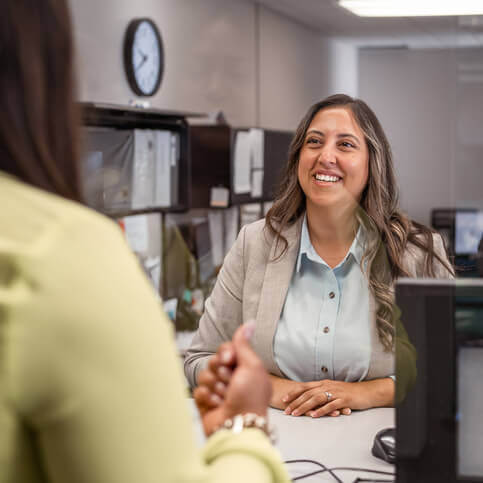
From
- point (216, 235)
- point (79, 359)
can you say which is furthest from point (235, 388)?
point (216, 235)

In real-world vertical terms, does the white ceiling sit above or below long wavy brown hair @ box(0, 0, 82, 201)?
above

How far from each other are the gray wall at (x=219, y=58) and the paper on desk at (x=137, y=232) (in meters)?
0.63

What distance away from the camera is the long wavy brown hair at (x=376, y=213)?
60.4 inches

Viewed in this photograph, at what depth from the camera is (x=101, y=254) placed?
1.74 feet

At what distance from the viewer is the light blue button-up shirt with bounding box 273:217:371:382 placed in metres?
1.57

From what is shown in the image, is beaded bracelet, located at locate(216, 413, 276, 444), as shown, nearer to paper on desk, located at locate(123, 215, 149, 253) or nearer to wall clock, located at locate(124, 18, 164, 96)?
paper on desk, located at locate(123, 215, 149, 253)

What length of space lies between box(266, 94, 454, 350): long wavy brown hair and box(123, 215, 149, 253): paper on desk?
1381mm

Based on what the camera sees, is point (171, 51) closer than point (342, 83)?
Yes

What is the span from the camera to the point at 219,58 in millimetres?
5379

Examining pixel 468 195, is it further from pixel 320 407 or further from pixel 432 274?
pixel 320 407

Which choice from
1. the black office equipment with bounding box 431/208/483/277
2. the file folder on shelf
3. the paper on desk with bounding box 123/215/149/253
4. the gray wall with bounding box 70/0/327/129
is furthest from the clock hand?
the black office equipment with bounding box 431/208/483/277

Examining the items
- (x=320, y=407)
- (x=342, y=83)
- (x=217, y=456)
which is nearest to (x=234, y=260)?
(x=320, y=407)

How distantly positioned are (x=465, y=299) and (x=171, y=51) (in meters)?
3.92

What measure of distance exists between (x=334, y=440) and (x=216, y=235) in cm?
263
